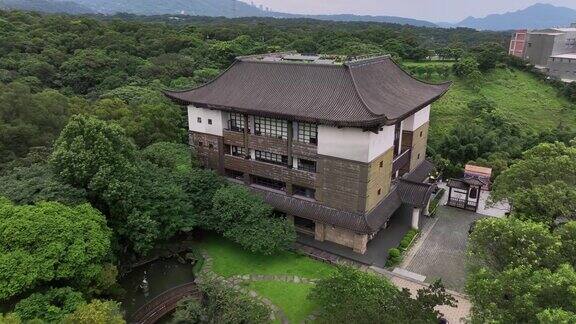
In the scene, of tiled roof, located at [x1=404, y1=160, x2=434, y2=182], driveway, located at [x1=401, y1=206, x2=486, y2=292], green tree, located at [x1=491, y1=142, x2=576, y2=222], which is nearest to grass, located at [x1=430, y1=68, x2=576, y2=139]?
tiled roof, located at [x1=404, y1=160, x2=434, y2=182]

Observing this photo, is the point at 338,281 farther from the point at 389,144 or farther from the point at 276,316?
the point at 389,144

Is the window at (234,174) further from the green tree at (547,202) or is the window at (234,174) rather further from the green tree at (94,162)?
the green tree at (547,202)

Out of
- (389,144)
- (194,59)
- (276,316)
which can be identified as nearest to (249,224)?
(276,316)

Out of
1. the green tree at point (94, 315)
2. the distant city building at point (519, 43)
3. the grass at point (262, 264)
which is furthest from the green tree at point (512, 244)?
the distant city building at point (519, 43)

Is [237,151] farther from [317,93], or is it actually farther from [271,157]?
[317,93]

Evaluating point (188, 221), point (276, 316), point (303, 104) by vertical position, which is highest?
point (303, 104)

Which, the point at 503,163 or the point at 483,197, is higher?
the point at 503,163
